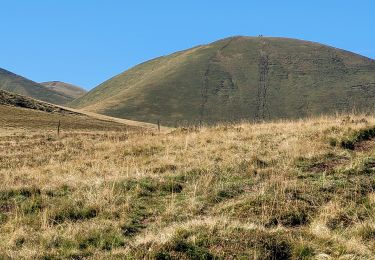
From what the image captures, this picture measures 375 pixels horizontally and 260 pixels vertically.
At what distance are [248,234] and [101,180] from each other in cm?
528

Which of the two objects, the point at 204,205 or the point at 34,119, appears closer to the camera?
the point at 204,205

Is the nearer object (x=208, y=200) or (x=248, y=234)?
(x=248, y=234)

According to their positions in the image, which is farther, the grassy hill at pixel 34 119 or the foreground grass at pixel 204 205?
the grassy hill at pixel 34 119

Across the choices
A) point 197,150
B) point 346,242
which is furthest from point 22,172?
point 346,242

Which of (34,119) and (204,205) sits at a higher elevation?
(34,119)

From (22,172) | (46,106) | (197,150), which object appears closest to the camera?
(22,172)

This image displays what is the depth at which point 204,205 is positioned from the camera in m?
9.88

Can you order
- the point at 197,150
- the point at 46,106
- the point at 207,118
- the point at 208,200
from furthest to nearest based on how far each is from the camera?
1. the point at 207,118
2. the point at 46,106
3. the point at 197,150
4. the point at 208,200

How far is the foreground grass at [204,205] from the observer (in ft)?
24.0

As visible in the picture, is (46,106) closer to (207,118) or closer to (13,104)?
(13,104)

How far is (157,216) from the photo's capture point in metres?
9.30

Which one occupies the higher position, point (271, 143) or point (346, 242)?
point (271, 143)

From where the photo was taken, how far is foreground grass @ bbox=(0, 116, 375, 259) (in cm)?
731

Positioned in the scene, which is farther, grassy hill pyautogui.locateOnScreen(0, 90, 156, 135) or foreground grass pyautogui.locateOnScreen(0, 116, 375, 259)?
grassy hill pyautogui.locateOnScreen(0, 90, 156, 135)
